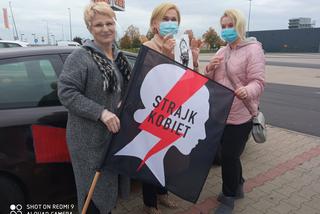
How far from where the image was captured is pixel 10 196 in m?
2.24

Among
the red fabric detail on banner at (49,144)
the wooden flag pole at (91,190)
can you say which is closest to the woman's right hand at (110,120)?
the wooden flag pole at (91,190)

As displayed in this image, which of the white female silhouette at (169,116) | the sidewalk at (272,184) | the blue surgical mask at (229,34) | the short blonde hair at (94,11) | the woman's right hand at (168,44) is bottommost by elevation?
the sidewalk at (272,184)

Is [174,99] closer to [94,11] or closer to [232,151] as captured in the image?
[94,11]

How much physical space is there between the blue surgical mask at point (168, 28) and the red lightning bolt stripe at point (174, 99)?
22.4 inches

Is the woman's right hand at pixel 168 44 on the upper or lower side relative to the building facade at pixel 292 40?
upper

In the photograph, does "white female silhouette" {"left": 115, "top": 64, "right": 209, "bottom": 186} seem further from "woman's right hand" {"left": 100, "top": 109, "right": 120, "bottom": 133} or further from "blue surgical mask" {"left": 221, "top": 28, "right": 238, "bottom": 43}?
"blue surgical mask" {"left": 221, "top": 28, "right": 238, "bottom": 43}

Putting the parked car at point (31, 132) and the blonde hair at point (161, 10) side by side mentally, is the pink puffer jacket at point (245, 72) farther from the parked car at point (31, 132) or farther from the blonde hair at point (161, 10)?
the parked car at point (31, 132)

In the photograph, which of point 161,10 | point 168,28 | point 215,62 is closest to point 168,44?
point 168,28

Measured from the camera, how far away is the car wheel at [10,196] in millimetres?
2193

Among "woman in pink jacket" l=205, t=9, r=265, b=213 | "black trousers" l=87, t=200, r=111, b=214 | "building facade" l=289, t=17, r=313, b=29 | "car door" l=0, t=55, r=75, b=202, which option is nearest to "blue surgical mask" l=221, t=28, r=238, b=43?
"woman in pink jacket" l=205, t=9, r=265, b=213

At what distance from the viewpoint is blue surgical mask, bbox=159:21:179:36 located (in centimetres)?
236

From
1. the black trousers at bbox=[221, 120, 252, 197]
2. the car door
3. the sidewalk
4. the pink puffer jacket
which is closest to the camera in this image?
the car door

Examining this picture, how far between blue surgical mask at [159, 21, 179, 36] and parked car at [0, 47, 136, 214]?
3.08ft

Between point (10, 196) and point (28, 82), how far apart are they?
0.89m
